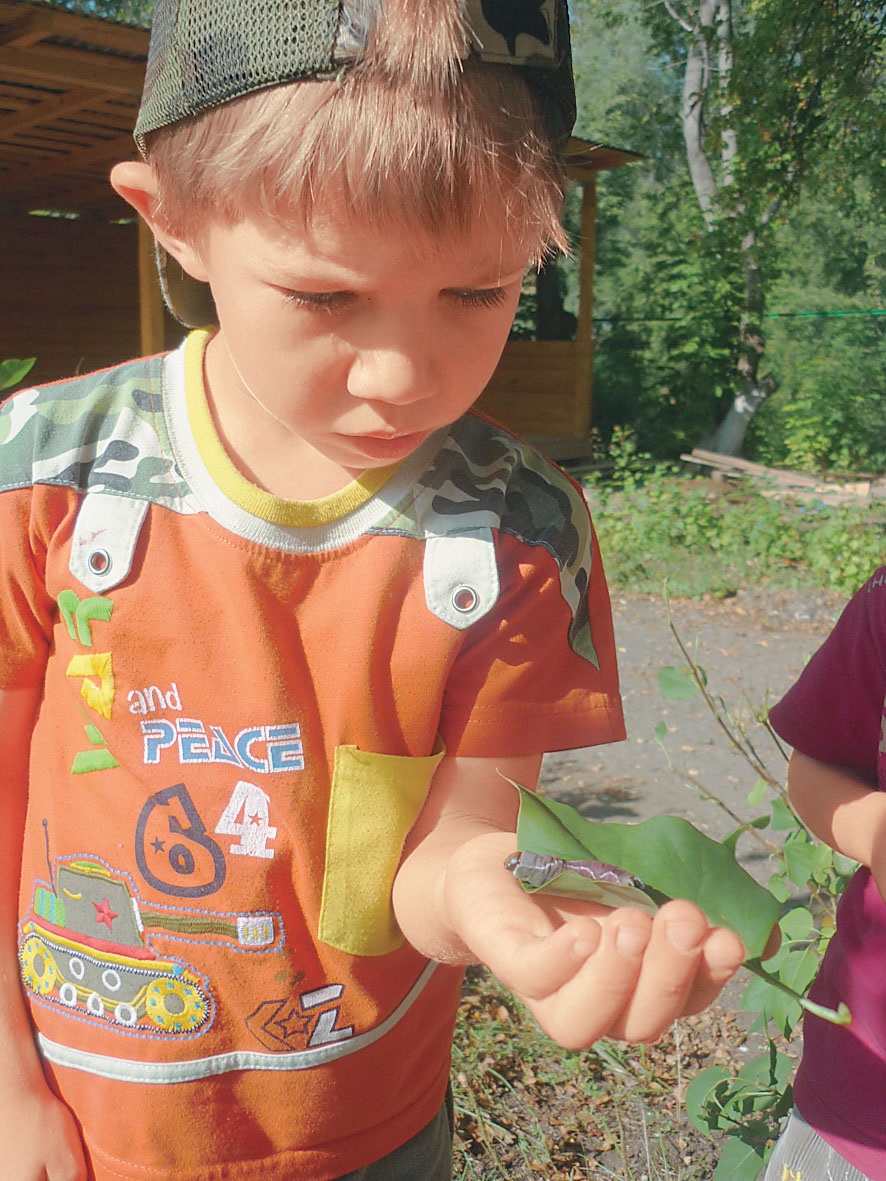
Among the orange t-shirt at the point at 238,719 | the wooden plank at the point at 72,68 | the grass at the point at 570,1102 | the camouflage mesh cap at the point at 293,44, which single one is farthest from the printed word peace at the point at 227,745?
the wooden plank at the point at 72,68

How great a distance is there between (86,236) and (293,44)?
39.0ft

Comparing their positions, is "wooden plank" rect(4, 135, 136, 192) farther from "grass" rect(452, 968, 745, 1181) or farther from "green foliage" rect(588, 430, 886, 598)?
"grass" rect(452, 968, 745, 1181)

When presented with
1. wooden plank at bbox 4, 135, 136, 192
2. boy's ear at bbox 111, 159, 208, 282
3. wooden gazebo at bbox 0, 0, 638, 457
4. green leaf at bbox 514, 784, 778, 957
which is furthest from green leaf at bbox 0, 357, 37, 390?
wooden plank at bbox 4, 135, 136, 192

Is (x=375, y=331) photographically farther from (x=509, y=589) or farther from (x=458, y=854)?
(x=458, y=854)

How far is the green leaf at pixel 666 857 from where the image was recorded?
0.73m

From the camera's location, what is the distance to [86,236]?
38.3ft

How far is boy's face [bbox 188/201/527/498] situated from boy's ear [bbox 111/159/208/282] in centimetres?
5

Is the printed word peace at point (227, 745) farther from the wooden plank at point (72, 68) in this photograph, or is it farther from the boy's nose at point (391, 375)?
the wooden plank at point (72, 68)

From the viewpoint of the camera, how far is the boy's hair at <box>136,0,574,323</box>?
0.80 metres

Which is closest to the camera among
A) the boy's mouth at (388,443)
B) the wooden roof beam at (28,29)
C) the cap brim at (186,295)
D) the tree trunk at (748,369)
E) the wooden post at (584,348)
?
the boy's mouth at (388,443)

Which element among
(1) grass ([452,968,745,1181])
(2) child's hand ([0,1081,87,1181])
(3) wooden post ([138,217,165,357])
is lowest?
(1) grass ([452,968,745,1181])

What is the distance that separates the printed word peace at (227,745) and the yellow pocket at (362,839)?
0.05 m

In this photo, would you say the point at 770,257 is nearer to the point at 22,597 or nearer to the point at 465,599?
the point at 465,599

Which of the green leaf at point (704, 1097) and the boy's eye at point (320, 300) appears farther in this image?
the green leaf at point (704, 1097)
